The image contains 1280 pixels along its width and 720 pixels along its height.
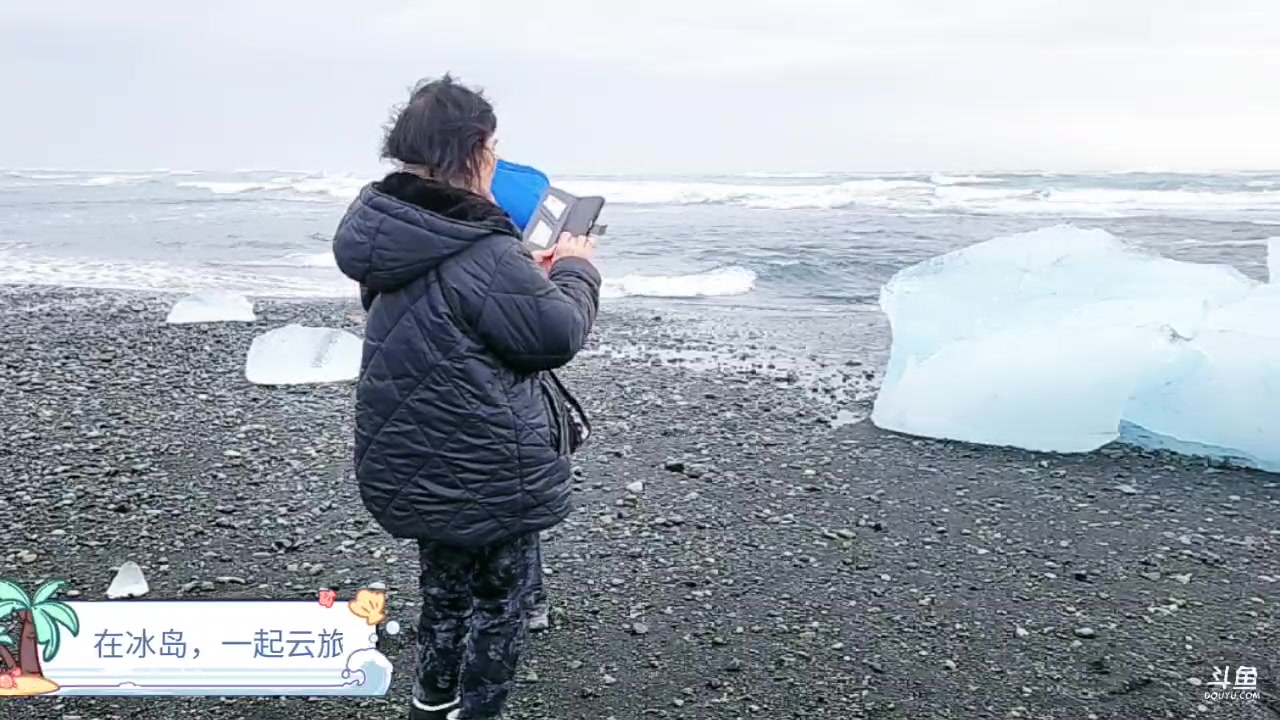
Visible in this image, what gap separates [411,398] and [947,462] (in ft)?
12.9

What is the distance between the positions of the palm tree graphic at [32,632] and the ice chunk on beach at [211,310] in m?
6.73

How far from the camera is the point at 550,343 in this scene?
90.4 inches

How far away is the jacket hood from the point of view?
2227mm

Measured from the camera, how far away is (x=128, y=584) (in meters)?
3.73

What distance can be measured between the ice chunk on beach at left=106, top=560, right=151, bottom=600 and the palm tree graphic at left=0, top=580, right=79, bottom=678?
0.54 m

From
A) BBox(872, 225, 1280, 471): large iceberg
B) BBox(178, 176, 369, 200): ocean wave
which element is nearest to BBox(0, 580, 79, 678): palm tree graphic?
BBox(872, 225, 1280, 471): large iceberg

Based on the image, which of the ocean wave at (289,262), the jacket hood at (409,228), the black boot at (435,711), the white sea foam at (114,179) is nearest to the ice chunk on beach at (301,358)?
the black boot at (435,711)

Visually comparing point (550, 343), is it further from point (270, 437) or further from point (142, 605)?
point (270, 437)

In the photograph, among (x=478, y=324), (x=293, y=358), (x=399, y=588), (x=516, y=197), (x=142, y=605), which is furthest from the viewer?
(x=293, y=358)

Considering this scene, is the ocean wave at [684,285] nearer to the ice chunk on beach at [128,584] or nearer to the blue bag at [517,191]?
the ice chunk on beach at [128,584]

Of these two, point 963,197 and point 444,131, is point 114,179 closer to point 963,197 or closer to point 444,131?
point 963,197

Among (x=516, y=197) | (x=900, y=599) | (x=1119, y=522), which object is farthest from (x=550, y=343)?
(x=1119, y=522)

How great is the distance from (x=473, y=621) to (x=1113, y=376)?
4.48 meters

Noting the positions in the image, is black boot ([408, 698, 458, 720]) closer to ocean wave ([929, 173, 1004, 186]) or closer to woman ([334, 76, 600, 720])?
woman ([334, 76, 600, 720])
